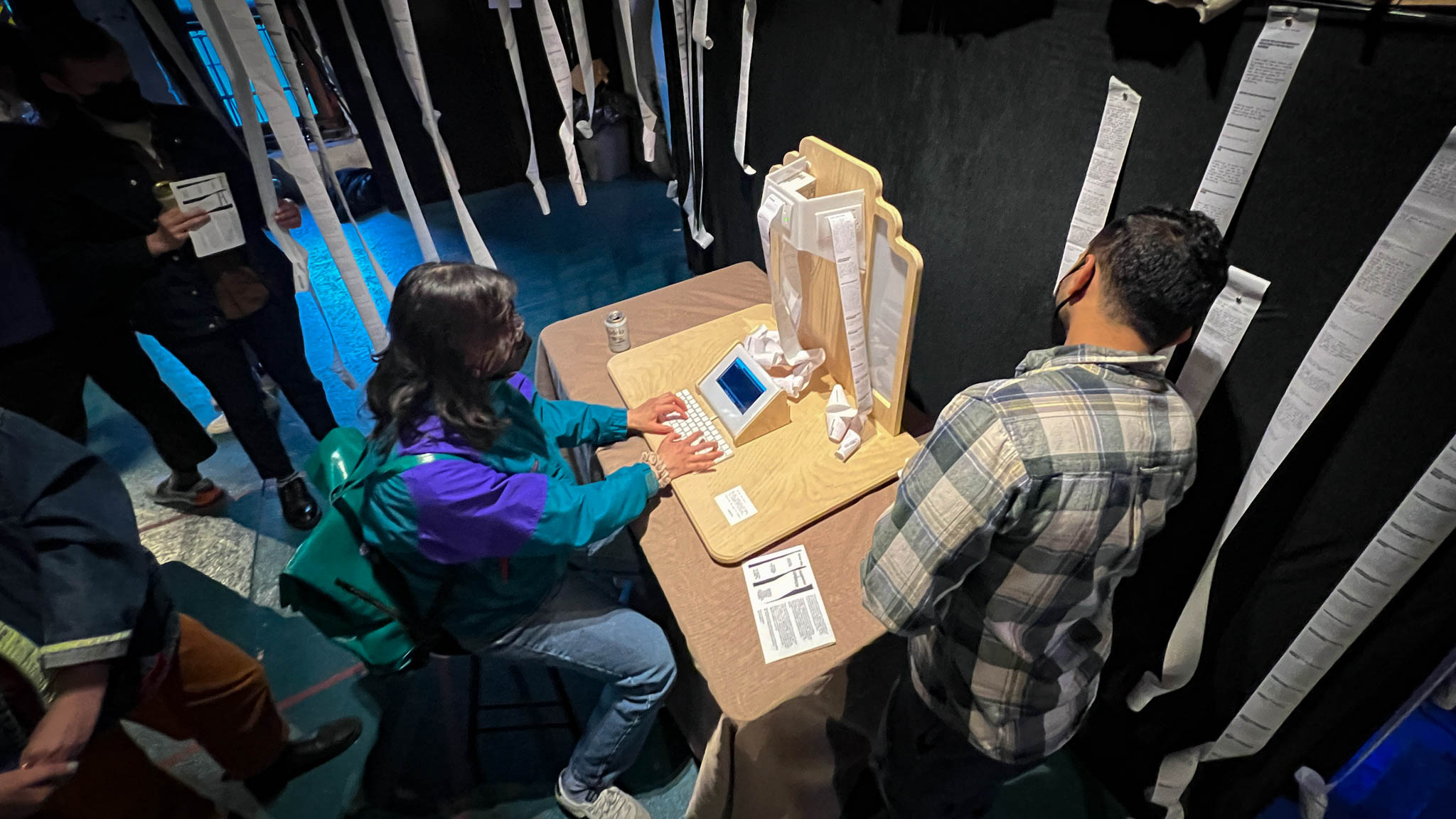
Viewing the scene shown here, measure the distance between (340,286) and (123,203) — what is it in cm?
238

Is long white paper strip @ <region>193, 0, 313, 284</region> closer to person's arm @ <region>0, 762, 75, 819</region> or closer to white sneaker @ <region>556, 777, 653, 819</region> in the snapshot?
person's arm @ <region>0, 762, 75, 819</region>

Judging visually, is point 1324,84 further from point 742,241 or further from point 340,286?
point 340,286

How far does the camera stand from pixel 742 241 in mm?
2703

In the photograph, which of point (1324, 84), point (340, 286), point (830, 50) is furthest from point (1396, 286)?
point (340, 286)

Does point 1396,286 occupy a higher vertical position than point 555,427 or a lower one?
higher

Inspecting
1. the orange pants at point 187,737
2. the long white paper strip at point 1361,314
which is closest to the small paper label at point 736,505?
the long white paper strip at point 1361,314

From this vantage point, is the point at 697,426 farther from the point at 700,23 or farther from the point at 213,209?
the point at 213,209

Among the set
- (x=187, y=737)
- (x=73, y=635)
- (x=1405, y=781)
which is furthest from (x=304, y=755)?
(x=1405, y=781)

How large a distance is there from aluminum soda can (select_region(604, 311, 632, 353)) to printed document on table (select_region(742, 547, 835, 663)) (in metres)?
0.93

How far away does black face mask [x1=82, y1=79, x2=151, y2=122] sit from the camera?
1536 millimetres

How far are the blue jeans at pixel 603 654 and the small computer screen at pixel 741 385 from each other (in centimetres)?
60

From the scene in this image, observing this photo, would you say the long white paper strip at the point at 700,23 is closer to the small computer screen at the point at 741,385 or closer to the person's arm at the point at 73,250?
the small computer screen at the point at 741,385

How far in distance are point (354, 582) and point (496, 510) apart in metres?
0.38

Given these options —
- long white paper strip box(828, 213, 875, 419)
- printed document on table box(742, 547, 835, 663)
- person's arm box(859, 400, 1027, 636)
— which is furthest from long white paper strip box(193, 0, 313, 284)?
person's arm box(859, 400, 1027, 636)
